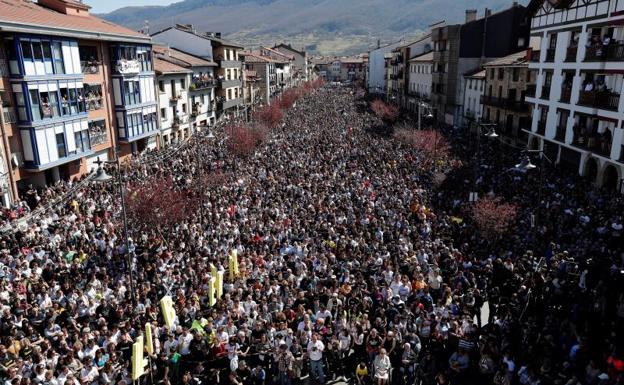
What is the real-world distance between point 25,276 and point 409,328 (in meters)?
12.8

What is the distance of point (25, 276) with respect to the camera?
1661 cm

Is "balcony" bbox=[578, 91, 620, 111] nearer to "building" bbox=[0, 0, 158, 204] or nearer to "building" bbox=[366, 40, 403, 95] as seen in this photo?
"building" bbox=[0, 0, 158, 204]

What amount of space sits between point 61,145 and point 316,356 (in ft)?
78.6

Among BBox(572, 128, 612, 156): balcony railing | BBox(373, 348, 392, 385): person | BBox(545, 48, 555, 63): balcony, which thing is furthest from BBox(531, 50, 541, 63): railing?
BBox(373, 348, 392, 385): person

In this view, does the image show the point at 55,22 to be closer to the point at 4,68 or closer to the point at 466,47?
the point at 4,68

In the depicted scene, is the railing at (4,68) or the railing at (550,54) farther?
the railing at (550,54)

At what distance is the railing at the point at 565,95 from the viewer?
30.6 meters

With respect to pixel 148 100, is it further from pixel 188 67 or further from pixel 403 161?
pixel 403 161

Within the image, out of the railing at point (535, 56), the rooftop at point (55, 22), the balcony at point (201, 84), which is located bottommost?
the balcony at point (201, 84)

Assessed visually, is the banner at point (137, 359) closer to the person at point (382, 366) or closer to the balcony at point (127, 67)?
the person at point (382, 366)

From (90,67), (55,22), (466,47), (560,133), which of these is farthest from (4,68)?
(466,47)

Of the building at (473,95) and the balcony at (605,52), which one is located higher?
the balcony at (605,52)

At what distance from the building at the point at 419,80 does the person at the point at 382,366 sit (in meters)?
55.3

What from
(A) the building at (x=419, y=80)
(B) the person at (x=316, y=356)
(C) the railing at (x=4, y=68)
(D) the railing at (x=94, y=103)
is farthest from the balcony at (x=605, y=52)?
(A) the building at (x=419, y=80)
